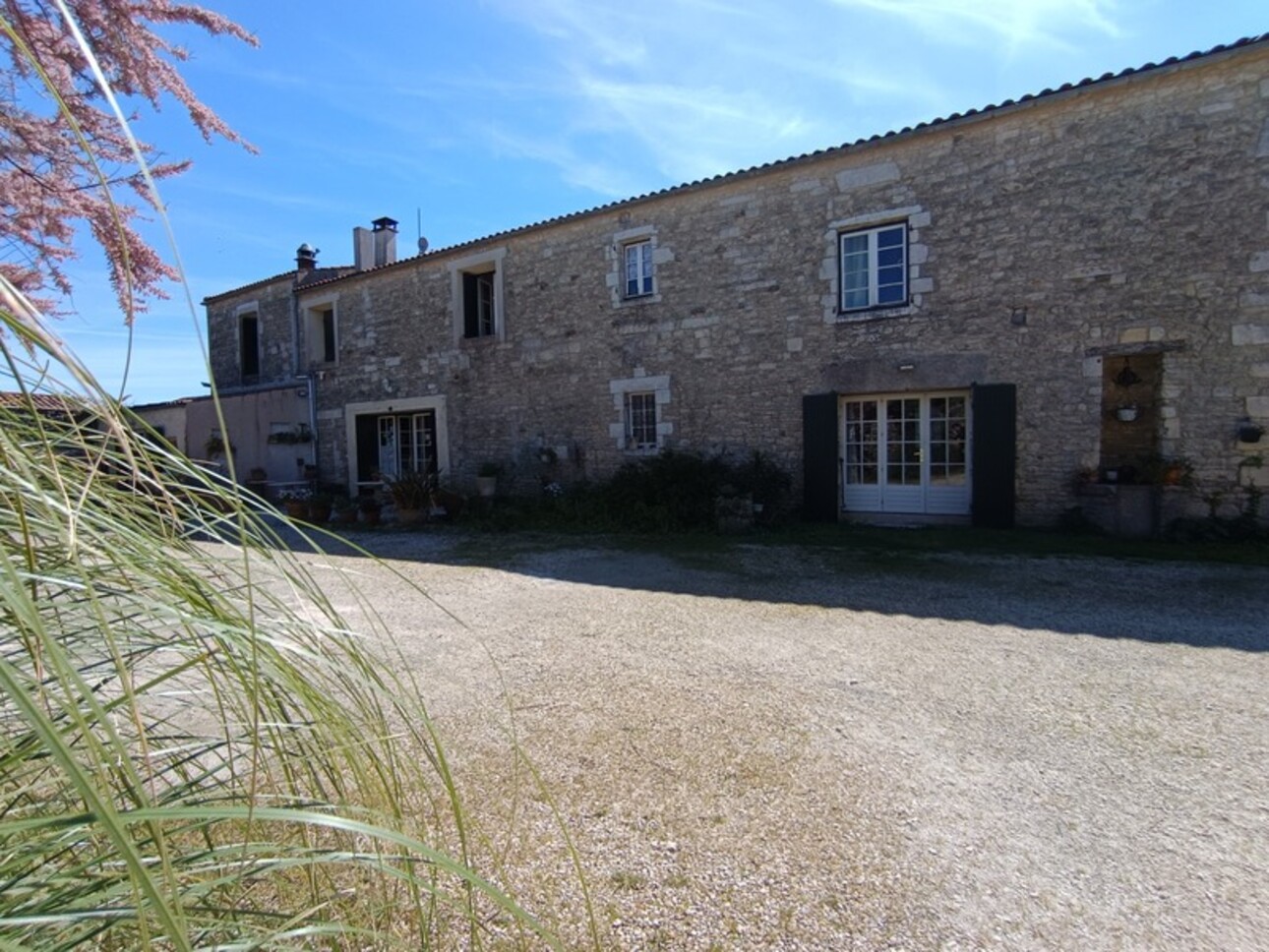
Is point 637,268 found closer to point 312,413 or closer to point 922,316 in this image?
point 922,316

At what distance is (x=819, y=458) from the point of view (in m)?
8.60

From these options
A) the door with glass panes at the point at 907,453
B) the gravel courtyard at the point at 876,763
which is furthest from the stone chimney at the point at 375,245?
the gravel courtyard at the point at 876,763

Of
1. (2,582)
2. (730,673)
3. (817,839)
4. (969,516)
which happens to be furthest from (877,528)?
(2,582)

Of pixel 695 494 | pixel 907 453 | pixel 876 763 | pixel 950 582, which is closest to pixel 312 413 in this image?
pixel 695 494

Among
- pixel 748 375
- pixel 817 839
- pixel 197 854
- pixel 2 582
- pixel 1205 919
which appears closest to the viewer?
pixel 2 582

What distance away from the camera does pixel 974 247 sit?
25.6ft

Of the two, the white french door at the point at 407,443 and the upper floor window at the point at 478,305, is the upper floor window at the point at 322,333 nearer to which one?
the white french door at the point at 407,443

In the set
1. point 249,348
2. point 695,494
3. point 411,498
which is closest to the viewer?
point 695,494

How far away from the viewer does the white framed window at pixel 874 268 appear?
27.3 feet

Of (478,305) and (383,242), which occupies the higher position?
(383,242)

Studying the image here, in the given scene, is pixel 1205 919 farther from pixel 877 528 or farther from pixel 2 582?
pixel 877 528

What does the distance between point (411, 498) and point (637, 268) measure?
5.13 metres

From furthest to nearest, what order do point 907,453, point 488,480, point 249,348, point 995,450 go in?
point 249,348 → point 488,480 → point 907,453 → point 995,450

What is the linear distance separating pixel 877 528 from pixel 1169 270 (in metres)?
4.05
